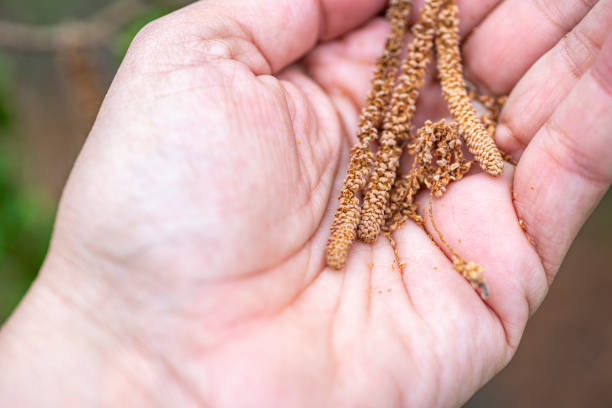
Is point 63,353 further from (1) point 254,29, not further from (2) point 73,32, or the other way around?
(2) point 73,32

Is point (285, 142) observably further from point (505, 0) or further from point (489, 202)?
point (505, 0)

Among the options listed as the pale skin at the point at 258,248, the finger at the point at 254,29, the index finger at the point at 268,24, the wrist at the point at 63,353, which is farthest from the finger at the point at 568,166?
the wrist at the point at 63,353

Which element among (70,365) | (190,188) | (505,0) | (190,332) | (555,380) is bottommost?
(555,380)

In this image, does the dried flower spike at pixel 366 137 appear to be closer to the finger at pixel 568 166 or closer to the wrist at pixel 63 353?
the finger at pixel 568 166

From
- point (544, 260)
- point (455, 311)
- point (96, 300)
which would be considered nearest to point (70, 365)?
point (96, 300)

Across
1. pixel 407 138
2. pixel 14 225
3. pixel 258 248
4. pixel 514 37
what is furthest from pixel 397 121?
pixel 14 225

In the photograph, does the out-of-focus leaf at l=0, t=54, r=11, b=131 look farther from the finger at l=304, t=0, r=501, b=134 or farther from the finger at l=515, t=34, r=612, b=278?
the finger at l=515, t=34, r=612, b=278

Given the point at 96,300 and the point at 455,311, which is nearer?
the point at 96,300
